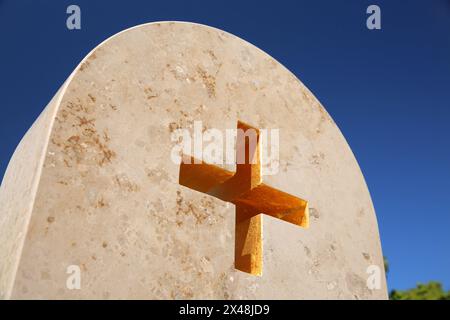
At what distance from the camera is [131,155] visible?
2.58 metres

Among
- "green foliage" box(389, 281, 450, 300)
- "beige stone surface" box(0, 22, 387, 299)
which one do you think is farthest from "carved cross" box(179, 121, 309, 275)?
"green foliage" box(389, 281, 450, 300)

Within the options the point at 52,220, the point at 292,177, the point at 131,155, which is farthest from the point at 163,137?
the point at 292,177

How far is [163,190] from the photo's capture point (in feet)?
8.61

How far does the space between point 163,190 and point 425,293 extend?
12296 millimetres

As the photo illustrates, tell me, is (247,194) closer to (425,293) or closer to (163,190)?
(163,190)

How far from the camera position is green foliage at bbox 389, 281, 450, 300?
12.5 meters

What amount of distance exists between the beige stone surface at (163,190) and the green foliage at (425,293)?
989cm

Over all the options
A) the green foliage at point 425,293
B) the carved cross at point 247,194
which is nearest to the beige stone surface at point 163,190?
the carved cross at point 247,194

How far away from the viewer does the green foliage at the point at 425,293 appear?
40.9 feet

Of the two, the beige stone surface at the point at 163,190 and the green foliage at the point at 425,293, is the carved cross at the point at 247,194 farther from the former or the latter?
the green foliage at the point at 425,293

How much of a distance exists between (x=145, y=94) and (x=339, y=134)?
1.72 metres

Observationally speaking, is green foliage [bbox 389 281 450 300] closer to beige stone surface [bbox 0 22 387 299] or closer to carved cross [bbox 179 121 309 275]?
beige stone surface [bbox 0 22 387 299]

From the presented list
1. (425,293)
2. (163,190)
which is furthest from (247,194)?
(425,293)

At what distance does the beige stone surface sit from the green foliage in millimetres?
9888
